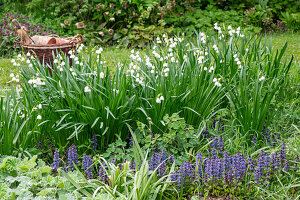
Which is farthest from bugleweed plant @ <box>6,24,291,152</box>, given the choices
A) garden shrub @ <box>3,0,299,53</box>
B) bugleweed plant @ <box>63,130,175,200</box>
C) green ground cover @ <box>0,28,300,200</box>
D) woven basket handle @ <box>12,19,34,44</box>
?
garden shrub @ <box>3,0,299,53</box>

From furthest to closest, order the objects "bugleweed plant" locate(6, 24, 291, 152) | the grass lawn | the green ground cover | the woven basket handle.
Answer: the grass lawn, the woven basket handle, "bugleweed plant" locate(6, 24, 291, 152), the green ground cover

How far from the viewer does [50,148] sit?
9.97ft

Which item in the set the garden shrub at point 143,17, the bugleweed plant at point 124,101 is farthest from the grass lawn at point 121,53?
the bugleweed plant at point 124,101

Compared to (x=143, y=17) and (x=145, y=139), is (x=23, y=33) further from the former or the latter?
(x=143, y=17)

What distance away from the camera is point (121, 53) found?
22.7ft

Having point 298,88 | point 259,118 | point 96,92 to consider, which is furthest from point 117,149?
point 298,88

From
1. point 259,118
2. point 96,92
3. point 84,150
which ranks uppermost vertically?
point 96,92

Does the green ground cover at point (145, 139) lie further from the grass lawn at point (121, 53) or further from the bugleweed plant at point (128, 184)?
the grass lawn at point (121, 53)

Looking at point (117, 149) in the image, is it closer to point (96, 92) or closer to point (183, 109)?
point (96, 92)

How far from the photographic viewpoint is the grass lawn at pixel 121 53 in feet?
18.1

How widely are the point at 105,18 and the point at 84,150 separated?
17.8ft

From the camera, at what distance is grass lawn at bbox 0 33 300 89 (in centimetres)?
553

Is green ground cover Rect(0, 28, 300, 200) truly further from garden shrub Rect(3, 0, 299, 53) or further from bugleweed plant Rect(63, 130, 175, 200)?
garden shrub Rect(3, 0, 299, 53)

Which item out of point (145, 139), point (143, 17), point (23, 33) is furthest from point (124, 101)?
point (143, 17)
